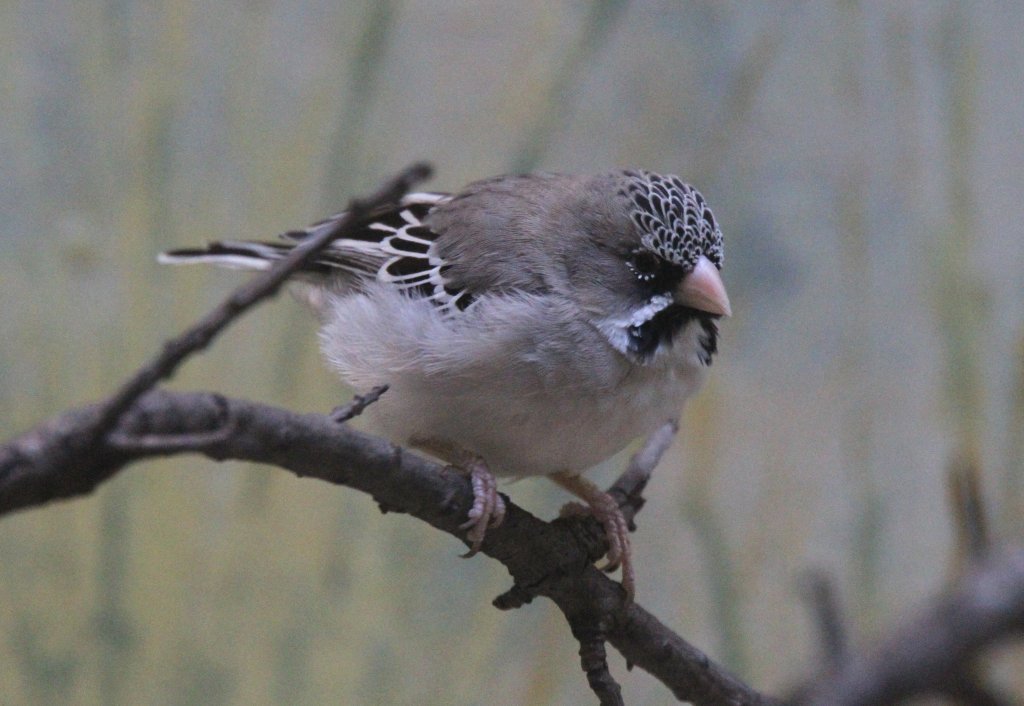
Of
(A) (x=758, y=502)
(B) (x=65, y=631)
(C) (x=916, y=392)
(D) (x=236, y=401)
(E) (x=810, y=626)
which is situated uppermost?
(D) (x=236, y=401)

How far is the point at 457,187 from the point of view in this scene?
12.9 ft

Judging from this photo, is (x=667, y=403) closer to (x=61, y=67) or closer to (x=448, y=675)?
(x=448, y=675)

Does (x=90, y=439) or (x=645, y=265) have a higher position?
(x=90, y=439)

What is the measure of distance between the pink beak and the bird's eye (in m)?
0.06

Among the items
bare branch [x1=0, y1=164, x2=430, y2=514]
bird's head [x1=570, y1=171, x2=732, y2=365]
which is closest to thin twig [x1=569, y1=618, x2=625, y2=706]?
bird's head [x1=570, y1=171, x2=732, y2=365]

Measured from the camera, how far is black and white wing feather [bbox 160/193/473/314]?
2.30 metres

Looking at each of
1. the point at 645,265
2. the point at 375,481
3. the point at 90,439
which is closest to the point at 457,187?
the point at 645,265

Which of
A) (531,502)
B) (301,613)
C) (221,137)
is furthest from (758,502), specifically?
(221,137)

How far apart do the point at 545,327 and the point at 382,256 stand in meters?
0.54

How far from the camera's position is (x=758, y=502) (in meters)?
4.04

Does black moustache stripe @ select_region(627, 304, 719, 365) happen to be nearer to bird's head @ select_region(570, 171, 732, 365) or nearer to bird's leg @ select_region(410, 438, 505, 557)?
bird's head @ select_region(570, 171, 732, 365)

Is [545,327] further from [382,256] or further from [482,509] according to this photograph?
[382,256]

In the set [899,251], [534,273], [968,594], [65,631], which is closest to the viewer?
[968,594]

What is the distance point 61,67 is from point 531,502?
7.28ft
